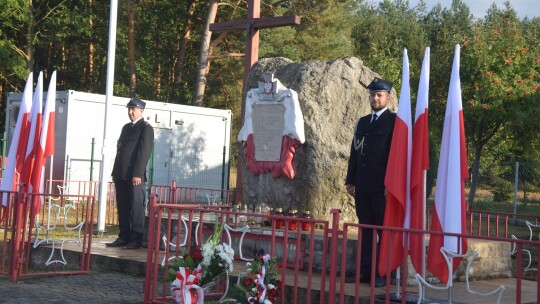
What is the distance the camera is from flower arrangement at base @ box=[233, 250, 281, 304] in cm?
592

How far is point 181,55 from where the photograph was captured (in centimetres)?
3334

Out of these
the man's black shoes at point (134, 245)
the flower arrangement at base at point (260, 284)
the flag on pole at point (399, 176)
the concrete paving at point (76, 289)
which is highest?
the flag on pole at point (399, 176)

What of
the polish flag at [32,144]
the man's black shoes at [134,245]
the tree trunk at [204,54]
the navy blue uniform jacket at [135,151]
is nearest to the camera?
the polish flag at [32,144]

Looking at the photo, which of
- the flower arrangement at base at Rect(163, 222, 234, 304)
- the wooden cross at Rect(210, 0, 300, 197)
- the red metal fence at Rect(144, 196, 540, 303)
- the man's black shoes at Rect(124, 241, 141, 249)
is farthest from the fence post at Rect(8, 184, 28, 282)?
the wooden cross at Rect(210, 0, 300, 197)

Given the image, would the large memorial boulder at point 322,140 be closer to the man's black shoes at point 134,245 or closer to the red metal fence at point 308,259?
the red metal fence at point 308,259

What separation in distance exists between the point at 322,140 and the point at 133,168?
243 centimetres

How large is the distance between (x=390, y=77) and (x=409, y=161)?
1039 inches

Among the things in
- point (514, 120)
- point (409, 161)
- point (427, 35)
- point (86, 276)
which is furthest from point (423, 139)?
point (427, 35)

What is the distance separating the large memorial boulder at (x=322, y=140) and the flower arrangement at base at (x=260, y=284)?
159 inches

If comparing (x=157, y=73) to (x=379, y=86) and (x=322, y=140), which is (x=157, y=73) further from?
(x=379, y=86)

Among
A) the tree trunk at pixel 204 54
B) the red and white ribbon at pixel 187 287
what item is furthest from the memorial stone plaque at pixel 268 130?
the tree trunk at pixel 204 54

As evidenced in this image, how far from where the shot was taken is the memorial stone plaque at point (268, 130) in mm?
10430

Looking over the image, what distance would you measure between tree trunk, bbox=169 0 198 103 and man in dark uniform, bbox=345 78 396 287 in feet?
86.6

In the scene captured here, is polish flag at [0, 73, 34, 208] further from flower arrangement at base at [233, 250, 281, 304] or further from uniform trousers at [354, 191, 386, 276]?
flower arrangement at base at [233, 250, 281, 304]
